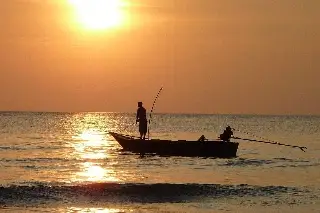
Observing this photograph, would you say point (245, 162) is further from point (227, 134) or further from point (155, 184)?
point (155, 184)

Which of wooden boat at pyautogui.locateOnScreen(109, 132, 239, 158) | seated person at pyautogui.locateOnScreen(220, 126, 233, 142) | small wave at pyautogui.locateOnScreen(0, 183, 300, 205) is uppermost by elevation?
seated person at pyautogui.locateOnScreen(220, 126, 233, 142)

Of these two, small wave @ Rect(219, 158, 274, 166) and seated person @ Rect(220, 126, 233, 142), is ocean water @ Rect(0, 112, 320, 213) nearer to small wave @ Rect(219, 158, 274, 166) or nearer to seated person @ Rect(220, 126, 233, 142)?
small wave @ Rect(219, 158, 274, 166)

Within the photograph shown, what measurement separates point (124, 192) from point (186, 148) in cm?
1204

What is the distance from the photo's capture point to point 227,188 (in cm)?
2239

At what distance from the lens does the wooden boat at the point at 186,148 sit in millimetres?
32500

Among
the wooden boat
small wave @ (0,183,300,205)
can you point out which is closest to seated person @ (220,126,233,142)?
the wooden boat

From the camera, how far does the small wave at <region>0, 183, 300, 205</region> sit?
20.0 meters

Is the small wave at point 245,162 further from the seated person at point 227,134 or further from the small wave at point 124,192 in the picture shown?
the small wave at point 124,192

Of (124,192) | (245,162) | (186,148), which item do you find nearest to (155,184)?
(124,192)

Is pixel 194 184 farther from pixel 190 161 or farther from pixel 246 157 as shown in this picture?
pixel 246 157

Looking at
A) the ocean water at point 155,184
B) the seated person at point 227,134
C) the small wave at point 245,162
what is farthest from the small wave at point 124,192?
the seated person at point 227,134

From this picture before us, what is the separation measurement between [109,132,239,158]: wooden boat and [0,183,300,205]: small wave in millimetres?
9478

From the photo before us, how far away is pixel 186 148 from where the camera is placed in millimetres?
33125

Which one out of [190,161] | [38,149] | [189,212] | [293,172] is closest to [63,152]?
[38,149]
